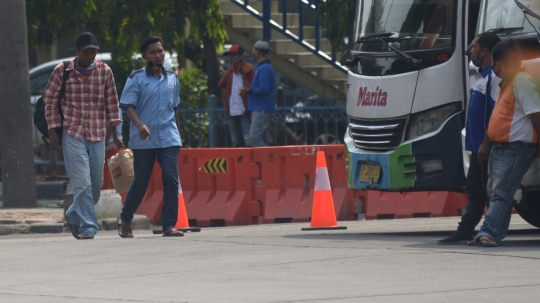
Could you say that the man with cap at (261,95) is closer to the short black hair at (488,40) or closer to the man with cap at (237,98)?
the man with cap at (237,98)

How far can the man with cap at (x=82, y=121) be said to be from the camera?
10.4 m

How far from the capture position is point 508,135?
354 inches

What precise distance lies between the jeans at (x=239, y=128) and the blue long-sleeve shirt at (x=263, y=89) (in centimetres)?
49

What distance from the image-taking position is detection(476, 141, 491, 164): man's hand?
920 cm

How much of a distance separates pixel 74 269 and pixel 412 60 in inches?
145

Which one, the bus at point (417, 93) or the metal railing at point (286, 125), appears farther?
the metal railing at point (286, 125)

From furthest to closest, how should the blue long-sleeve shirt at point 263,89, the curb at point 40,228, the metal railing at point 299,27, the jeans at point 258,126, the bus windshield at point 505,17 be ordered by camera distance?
1. the metal railing at point 299,27
2. the jeans at point 258,126
3. the blue long-sleeve shirt at point 263,89
4. the curb at point 40,228
5. the bus windshield at point 505,17

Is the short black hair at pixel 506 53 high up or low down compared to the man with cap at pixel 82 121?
up

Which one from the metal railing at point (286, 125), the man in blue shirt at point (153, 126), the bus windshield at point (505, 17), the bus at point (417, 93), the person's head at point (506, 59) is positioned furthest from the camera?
the metal railing at point (286, 125)

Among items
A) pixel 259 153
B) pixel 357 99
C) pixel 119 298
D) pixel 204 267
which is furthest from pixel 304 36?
pixel 119 298

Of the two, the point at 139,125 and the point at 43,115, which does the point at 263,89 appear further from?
the point at 139,125

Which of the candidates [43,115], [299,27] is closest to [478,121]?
[43,115]

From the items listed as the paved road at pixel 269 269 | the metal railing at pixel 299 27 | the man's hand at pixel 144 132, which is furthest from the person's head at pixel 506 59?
the metal railing at pixel 299 27

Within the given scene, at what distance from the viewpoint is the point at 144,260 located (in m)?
8.66
